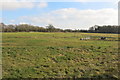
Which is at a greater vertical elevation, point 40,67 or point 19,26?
point 19,26

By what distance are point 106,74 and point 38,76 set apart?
136 inches

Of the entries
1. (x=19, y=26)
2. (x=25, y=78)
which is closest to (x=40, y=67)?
(x=25, y=78)

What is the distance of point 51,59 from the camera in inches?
392

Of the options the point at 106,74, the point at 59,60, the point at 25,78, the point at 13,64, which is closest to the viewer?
the point at 25,78

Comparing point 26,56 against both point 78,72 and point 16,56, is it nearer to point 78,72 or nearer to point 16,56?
point 16,56

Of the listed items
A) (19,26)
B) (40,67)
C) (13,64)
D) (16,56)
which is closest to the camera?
(40,67)

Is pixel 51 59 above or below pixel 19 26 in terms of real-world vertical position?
below

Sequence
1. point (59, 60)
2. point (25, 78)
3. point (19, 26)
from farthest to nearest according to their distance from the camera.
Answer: point (19, 26), point (59, 60), point (25, 78)

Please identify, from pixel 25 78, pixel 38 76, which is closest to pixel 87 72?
pixel 38 76

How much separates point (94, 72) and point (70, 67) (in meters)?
1.38

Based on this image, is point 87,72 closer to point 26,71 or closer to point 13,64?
point 26,71

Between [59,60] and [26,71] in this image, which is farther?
[59,60]

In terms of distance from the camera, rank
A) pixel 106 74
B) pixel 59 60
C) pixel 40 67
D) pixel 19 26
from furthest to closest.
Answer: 1. pixel 19 26
2. pixel 59 60
3. pixel 40 67
4. pixel 106 74

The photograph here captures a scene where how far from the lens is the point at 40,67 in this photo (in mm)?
8102
